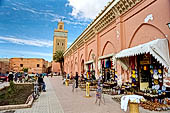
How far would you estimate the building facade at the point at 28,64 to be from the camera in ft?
149

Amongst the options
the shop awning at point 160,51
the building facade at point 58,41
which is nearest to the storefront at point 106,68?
the shop awning at point 160,51

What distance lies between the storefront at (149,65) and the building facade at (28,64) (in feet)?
144

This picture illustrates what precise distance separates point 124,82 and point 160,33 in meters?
3.95

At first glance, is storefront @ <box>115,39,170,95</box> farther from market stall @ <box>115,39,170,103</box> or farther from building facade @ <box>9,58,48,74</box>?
building facade @ <box>9,58,48,74</box>

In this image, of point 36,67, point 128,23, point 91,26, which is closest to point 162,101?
point 128,23

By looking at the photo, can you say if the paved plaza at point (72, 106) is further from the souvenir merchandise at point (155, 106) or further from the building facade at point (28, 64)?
the building facade at point (28, 64)

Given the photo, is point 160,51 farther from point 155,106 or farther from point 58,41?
point 58,41

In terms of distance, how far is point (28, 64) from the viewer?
47344 millimetres

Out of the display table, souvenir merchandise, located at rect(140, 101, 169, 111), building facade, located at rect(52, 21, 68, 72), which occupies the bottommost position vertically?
souvenir merchandise, located at rect(140, 101, 169, 111)

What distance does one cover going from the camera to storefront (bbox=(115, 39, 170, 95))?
536 centimetres

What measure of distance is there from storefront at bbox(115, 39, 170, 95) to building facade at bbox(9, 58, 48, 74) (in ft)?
144

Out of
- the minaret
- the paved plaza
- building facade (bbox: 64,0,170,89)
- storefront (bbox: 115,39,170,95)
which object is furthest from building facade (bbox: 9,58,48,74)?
storefront (bbox: 115,39,170,95)

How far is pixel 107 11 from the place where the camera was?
1027 centimetres

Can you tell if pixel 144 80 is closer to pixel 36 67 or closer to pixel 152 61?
pixel 152 61
